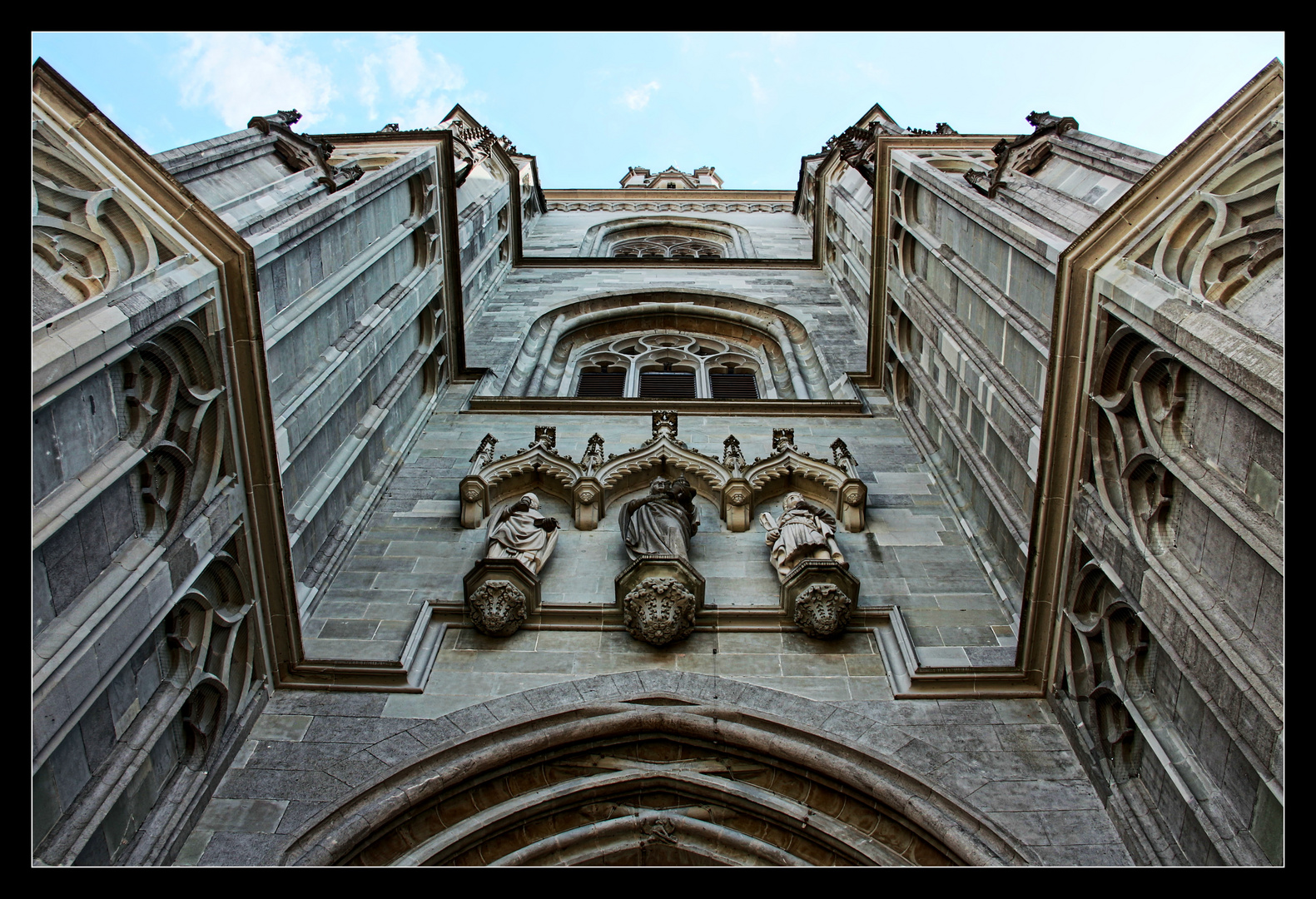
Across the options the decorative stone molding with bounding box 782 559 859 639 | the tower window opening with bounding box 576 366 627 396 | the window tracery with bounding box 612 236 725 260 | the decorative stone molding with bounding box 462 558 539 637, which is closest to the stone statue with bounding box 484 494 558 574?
the decorative stone molding with bounding box 462 558 539 637

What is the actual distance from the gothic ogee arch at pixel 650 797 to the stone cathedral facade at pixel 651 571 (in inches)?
1.2

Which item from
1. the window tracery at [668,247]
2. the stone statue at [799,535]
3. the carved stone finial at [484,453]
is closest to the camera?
the stone statue at [799,535]

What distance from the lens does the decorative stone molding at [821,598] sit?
396 inches

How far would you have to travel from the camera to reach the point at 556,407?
16500 millimetres

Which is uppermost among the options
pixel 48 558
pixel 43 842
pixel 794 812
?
pixel 48 558

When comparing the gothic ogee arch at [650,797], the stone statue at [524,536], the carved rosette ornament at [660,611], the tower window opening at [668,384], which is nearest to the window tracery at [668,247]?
the tower window opening at [668,384]

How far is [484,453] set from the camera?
13570mm

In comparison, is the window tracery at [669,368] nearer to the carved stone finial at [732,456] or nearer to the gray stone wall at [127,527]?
the carved stone finial at [732,456]

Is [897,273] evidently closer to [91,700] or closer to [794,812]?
[794,812]

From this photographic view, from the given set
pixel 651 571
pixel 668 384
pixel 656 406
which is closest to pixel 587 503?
→ pixel 651 571

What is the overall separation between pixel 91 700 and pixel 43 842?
87 cm

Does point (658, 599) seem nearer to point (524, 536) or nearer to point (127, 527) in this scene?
point (524, 536)

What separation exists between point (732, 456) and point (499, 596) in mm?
4380
